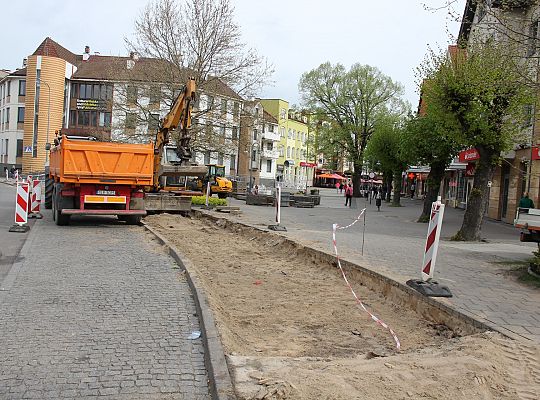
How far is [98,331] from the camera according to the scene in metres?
5.88

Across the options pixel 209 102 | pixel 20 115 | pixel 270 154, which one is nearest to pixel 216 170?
pixel 209 102

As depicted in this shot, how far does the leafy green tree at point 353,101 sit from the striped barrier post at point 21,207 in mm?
44917

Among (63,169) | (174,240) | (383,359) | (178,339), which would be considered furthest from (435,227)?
(63,169)

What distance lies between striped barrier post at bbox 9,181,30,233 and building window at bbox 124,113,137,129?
18847 millimetres

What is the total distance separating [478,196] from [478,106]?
3.00m

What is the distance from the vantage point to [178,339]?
5.68m

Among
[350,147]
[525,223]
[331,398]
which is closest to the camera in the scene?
[331,398]

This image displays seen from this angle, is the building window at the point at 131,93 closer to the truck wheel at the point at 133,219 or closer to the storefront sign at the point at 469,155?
the truck wheel at the point at 133,219

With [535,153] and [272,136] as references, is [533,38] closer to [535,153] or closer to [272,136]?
[535,153]

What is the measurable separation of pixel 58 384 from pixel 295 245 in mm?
8629

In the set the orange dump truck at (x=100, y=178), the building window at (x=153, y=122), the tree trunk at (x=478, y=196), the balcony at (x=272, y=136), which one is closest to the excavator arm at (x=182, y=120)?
the orange dump truck at (x=100, y=178)

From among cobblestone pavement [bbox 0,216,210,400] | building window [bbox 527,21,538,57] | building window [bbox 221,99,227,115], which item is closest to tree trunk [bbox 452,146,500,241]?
building window [bbox 527,21,538,57]

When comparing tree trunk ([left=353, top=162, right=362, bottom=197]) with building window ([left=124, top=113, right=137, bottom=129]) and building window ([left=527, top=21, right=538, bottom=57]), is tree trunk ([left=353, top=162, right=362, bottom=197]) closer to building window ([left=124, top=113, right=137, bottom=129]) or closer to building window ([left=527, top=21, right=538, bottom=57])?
building window ([left=124, top=113, right=137, bottom=129])

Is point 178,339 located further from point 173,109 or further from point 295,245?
point 173,109
